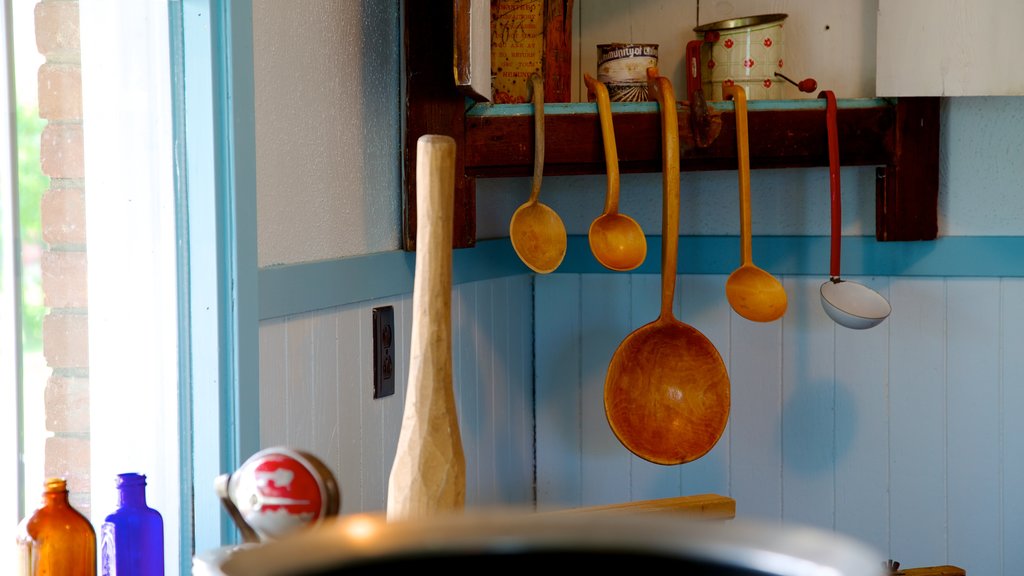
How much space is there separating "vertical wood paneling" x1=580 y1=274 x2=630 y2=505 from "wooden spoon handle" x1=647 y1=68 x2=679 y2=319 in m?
0.41

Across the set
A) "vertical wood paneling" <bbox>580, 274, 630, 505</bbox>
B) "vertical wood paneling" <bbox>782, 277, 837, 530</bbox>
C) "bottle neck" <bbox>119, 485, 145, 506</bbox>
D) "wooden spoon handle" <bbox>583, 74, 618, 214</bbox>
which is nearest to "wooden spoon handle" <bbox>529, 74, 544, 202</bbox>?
"wooden spoon handle" <bbox>583, 74, 618, 214</bbox>

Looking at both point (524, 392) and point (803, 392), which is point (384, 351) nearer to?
point (524, 392)

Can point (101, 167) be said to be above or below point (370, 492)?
above

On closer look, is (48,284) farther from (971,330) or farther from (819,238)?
(971,330)

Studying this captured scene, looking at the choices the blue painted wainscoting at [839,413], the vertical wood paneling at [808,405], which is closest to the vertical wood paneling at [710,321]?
the blue painted wainscoting at [839,413]

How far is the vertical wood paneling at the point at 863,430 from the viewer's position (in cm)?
207

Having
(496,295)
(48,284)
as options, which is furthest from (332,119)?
(496,295)

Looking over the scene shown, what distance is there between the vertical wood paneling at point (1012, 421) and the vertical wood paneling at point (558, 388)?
2.66 feet

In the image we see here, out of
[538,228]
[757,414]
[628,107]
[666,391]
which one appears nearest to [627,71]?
[628,107]

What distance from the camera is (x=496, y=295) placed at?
2.04 meters

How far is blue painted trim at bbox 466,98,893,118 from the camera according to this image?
5.53 feet

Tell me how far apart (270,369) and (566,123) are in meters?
0.73

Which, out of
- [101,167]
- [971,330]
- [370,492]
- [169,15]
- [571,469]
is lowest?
[571,469]

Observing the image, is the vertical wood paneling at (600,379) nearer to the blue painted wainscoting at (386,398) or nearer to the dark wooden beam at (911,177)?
the blue painted wainscoting at (386,398)
